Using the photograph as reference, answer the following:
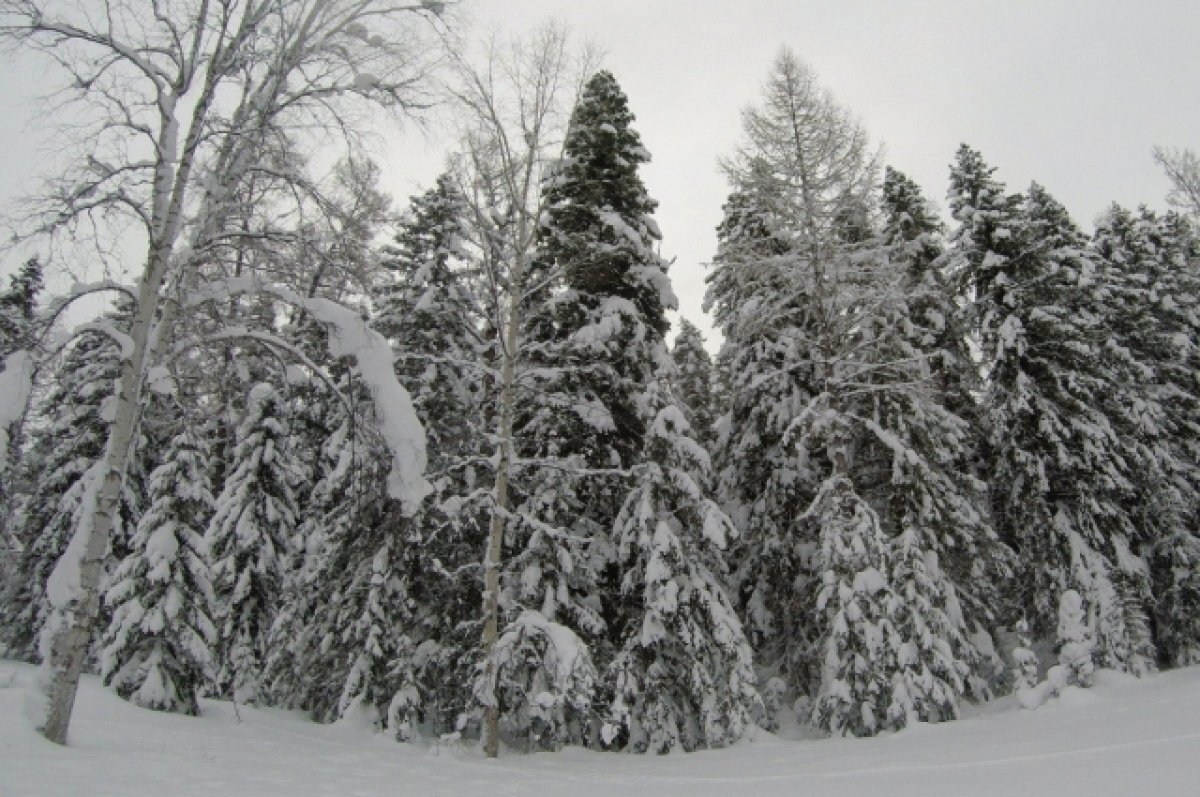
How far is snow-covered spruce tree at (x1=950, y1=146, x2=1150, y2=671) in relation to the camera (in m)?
16.8

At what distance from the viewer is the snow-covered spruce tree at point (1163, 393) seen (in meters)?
17.8

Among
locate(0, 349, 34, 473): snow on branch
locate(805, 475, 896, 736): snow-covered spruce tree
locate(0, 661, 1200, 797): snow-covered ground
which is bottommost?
locate(0, 661, 1200, 797): snow-covered ground

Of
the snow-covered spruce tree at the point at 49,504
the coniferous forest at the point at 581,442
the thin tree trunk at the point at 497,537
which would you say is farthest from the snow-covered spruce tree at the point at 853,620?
the snow-covered spruce tree at the point at 49,504

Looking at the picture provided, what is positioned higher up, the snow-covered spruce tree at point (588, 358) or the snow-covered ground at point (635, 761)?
the snow-covered spruce tree at point (588, 358)

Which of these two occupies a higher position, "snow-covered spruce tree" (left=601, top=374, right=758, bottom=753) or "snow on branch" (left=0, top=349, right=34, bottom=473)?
"snow on branch" (left=0, top=349, right=34, bottom=473)

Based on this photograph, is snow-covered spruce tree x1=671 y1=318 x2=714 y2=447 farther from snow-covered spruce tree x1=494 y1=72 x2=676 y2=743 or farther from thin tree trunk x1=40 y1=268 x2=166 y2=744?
thin tree trunk x1=40 y1=268 x2=166 y2=744

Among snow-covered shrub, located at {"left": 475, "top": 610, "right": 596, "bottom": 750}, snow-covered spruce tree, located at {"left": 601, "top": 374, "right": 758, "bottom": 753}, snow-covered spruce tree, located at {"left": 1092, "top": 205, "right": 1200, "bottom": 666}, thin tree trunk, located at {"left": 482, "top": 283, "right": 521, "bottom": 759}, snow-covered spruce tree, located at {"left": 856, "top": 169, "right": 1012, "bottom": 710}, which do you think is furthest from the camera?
snow-covered spruce tree, located at {"left": 1092, "top": 205, "right": 1200, "bottom": 666}

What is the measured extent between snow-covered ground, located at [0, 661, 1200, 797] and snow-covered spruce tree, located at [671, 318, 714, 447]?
15.4 m

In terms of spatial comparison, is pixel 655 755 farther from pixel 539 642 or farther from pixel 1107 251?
pixel 1107 251

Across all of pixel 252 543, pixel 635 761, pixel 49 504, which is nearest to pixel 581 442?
pixel 635 761

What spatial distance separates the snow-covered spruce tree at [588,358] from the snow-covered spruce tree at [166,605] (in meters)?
6.10

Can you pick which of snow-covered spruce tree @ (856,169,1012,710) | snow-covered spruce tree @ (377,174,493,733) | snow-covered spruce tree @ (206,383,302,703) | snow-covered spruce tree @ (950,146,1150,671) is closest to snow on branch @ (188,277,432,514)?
snow-covered spruce tree @ (377,174,493,733)

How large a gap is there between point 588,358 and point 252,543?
10.2 meters

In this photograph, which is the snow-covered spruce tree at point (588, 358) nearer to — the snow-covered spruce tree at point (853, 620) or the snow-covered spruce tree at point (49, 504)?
the snow-covered spruce tree at point (853, 620)
